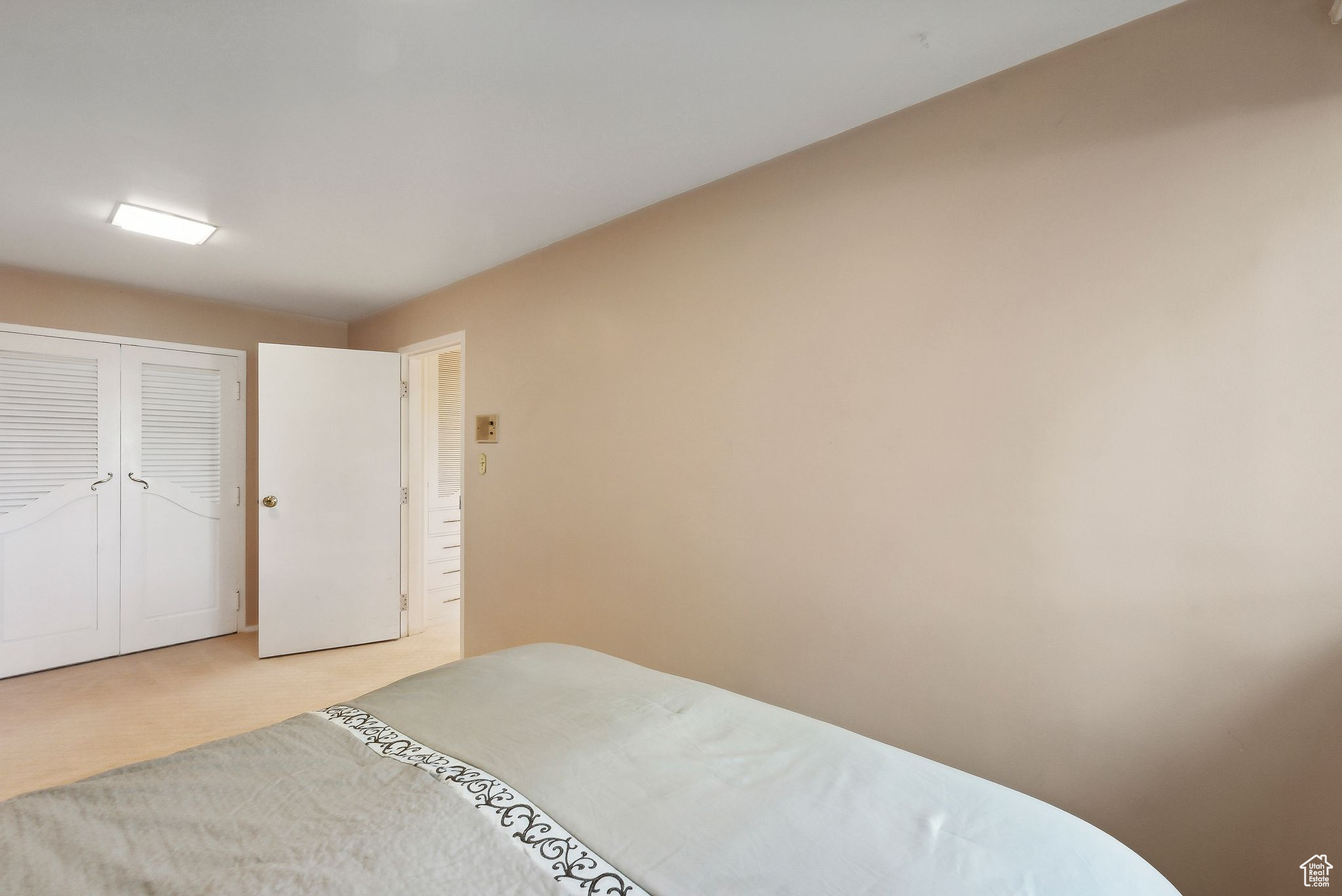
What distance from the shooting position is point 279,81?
68.1 inches

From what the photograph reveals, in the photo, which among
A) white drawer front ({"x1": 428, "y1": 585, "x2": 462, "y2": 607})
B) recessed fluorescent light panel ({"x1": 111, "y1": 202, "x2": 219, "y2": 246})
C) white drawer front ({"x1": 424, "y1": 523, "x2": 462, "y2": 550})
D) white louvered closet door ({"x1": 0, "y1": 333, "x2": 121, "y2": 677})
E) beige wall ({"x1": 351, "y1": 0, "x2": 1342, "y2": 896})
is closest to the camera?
beige wall ({"x1": 351, "y1": 0, "x2": 1342, "y2": 896})

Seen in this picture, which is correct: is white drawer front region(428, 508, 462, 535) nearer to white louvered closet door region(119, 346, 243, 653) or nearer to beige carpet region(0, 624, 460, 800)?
beige carpet region(0, 624, 460, 800)

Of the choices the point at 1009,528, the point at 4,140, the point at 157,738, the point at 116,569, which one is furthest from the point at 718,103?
the point at 116,569

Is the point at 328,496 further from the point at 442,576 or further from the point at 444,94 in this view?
the point at 444,94

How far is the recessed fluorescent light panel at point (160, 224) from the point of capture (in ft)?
8.52

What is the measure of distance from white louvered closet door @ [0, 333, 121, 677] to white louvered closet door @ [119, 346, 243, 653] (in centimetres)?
8

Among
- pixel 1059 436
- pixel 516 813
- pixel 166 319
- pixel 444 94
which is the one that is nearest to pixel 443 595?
pixel 166 319

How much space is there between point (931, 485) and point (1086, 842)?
3.18 ft

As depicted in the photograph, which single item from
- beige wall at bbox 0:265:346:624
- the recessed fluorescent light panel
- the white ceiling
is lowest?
beige wall at bbox 0:265:346:624

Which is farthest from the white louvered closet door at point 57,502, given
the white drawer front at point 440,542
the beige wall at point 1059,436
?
the beige wall at point 1059,436

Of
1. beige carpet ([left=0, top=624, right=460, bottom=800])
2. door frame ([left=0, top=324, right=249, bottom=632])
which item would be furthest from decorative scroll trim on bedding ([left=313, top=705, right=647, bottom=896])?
door frame ([left=0, top=324, right=249, bottom=632])

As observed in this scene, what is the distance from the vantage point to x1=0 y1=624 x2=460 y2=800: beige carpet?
2.62 m

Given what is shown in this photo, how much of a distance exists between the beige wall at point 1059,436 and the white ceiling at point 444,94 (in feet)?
0.74

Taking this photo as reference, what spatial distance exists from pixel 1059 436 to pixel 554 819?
4.71ft
